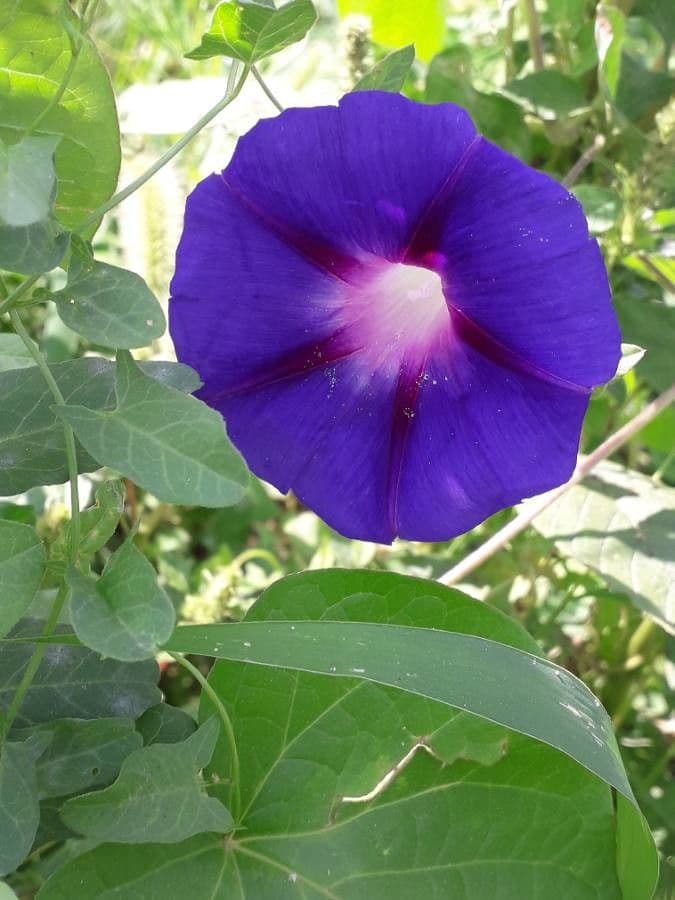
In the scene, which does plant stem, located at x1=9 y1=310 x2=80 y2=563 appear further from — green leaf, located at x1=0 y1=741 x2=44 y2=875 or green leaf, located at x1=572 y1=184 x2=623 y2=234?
green leaf, located at x1=572 y1=184 x2=623 y2=234

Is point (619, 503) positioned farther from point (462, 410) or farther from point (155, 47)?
point (155, 47)

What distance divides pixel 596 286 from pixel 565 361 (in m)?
0.07

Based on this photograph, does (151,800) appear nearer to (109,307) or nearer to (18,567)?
(18,567)

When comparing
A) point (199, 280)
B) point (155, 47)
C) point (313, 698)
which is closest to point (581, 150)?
point (199, 280)

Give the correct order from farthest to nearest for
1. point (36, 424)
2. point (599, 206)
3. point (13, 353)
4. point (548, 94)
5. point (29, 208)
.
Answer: point (548, 94) < point (599, 206) < point (13, 353) < point (36, 424) < point (29, 208)

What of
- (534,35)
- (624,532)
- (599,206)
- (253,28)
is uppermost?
(253,28)

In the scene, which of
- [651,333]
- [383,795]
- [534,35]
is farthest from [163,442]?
[534,35]

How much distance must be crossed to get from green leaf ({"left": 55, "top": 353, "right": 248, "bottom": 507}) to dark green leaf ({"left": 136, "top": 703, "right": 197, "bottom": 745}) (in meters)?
0.31

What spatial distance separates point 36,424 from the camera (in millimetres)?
792

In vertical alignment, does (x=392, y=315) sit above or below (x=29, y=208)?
below

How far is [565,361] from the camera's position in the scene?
0.84 metres

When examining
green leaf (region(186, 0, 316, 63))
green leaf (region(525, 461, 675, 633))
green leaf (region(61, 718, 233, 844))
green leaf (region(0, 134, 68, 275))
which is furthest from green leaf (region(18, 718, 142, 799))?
green leaf (region(525, 461, 675, 633))

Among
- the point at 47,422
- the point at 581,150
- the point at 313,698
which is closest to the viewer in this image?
the point at 47,422

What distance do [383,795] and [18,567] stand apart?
0.39 m
